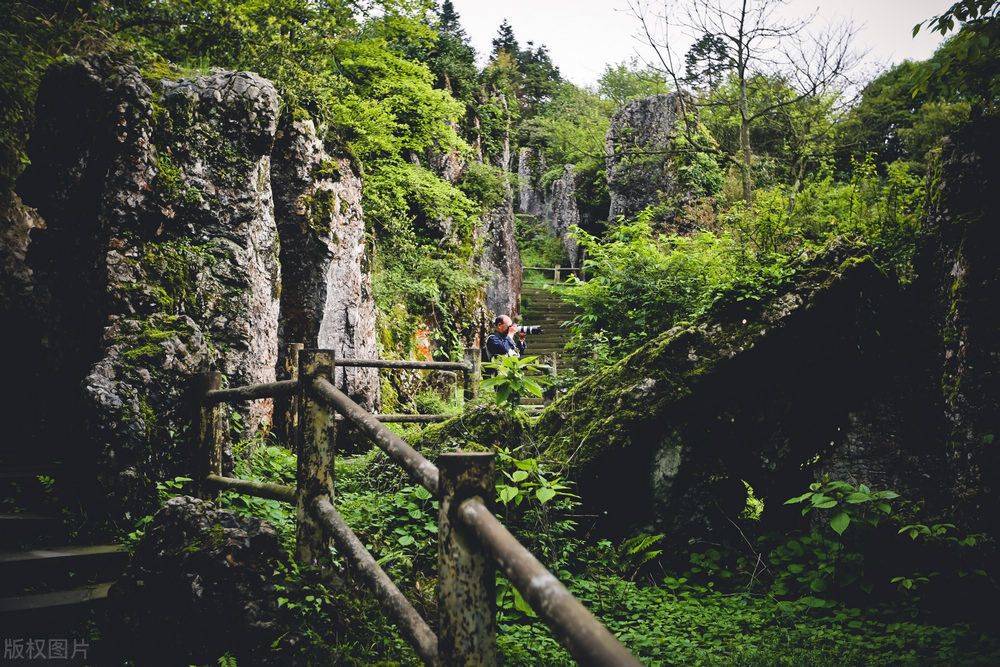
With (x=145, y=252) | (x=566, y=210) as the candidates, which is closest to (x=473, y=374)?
(x=145, y=252)

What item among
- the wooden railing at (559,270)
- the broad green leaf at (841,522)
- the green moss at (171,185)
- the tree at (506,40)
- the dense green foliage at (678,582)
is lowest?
the dense green foliage at (678,582)

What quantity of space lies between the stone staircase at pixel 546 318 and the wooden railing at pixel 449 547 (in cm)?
1448

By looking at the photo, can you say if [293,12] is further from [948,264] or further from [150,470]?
[948,264]

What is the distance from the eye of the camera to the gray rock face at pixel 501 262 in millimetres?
21016

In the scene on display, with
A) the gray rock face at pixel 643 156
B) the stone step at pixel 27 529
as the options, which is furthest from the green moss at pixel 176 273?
the gray rock face at pixel 643 156

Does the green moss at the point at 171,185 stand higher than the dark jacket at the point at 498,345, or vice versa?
the green moss at the point at 171,185

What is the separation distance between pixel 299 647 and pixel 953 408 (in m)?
5.29

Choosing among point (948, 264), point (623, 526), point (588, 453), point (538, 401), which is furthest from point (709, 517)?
point (538, 401)

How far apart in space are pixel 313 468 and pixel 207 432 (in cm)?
170

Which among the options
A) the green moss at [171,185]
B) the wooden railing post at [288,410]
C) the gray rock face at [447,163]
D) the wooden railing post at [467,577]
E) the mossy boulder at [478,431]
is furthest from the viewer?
the gray rock face at [447,163]

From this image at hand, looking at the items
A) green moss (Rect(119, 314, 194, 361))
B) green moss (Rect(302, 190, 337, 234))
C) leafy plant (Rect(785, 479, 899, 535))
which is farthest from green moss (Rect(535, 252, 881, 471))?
green moss (Rect(302, 190, 337, 234))

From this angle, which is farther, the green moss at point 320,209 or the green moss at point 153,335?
the green moss at point 320,209

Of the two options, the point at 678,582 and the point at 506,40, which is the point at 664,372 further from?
the point at 506,40

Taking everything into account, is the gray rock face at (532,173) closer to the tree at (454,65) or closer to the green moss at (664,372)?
the tree at (454,65)
